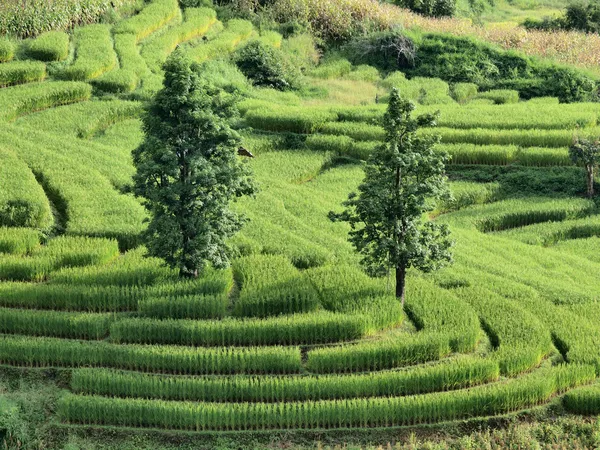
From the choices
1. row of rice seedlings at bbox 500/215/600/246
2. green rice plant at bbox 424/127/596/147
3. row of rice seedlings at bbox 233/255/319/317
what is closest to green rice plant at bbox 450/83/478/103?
green rice plant at bbox 424/127/596/147

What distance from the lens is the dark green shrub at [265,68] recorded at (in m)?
40.2

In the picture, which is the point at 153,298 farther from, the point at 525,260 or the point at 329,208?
the point at 525,260

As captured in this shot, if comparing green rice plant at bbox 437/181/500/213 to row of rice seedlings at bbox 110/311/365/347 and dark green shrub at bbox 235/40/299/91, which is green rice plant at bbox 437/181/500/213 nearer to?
row of rice seedlings at bbox 110/311/365/347

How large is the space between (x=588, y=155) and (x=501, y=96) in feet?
30.6

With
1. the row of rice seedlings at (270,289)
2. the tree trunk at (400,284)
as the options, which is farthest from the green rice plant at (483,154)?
the tree trunk at (400,284)

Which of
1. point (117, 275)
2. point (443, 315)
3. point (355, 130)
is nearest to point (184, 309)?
point (117, 275)

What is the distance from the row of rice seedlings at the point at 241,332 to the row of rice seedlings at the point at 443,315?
61.8 inches

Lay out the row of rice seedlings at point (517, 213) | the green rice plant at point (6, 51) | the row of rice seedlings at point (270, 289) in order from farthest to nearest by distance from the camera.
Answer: the green rice plant at point (6, 51) → the row of rice seedlings at point (517, 213) → the row of rice seedlings at point (270, 289)

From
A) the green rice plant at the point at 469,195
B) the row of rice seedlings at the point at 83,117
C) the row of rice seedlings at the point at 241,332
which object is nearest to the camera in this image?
the row of rice seedlings at the point at 241,332

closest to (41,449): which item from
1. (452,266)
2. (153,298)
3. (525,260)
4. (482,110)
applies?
(153,298)

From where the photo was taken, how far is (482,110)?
122ft

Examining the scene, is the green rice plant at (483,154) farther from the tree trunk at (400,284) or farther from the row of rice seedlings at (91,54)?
the row of rice seedlings at (91,54)

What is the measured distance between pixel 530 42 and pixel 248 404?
101 feet

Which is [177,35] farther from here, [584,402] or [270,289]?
[584,402]
